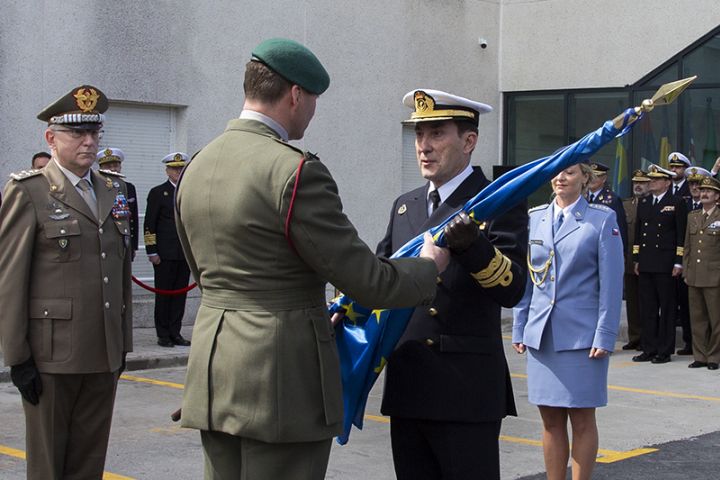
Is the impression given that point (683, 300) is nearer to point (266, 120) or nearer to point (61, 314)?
point (61, 314)

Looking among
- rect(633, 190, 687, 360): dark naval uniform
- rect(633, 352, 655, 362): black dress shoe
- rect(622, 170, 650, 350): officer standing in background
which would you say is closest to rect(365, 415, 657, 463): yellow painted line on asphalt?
rect(633, 352, 655, 362): black dress shoe

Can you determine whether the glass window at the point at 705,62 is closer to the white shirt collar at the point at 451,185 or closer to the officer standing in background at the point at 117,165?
the officer standing in background at the point at 117,165

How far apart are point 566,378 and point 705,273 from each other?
7498 millimetres

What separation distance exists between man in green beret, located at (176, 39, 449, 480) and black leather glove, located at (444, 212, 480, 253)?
0.34 m

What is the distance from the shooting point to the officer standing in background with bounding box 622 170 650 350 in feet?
47.2

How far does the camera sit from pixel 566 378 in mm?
6059

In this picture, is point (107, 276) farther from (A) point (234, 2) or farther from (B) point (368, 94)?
(B) point (368, 94)

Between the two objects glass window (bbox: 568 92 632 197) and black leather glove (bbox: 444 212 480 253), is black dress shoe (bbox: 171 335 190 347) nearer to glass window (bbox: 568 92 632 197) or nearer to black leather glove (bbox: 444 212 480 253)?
glass window (bbox: 568 92 632 197)

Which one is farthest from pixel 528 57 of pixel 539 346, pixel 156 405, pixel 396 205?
pixel 396 205

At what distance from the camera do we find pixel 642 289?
13797mm

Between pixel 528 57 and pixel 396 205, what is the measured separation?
50.7 feet

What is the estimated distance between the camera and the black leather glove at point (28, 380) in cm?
510

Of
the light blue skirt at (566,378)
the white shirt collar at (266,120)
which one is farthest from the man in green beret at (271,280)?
the light blue skirt at (566,378)

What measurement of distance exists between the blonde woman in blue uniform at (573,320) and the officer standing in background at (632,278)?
8228 millimetres
